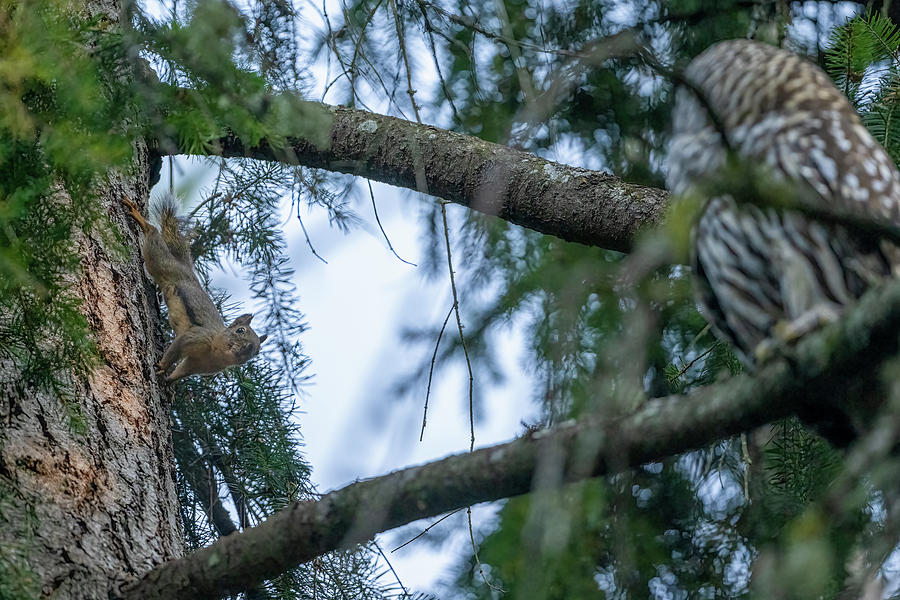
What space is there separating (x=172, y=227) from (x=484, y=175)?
7.24ft

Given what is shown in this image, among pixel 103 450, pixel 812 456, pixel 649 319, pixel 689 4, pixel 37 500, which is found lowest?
pixel 649 319

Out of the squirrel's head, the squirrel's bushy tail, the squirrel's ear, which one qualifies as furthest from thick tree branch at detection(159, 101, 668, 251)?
the squirrel's ear

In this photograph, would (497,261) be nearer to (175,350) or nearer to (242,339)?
(175,350)

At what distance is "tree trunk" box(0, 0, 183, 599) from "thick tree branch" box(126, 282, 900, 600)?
24cm

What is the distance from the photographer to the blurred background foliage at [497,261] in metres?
1.29

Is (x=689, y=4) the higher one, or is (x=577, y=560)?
(x=689, y=4)

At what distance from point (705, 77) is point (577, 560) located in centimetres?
117

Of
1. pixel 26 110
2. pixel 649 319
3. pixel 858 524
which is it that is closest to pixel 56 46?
pixel 26 110

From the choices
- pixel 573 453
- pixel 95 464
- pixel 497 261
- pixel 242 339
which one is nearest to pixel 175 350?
pixel 242 339

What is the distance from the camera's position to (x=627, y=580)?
1.26m

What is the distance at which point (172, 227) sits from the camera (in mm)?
4586

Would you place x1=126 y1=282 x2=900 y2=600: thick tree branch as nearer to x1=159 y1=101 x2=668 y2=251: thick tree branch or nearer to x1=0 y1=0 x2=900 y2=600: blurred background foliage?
x1=0 y1=0 x2=900 y2=600: blurred background foliage

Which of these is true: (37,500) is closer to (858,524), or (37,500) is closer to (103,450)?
(103,450)

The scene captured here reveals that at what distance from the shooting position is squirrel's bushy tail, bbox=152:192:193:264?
4.45m
